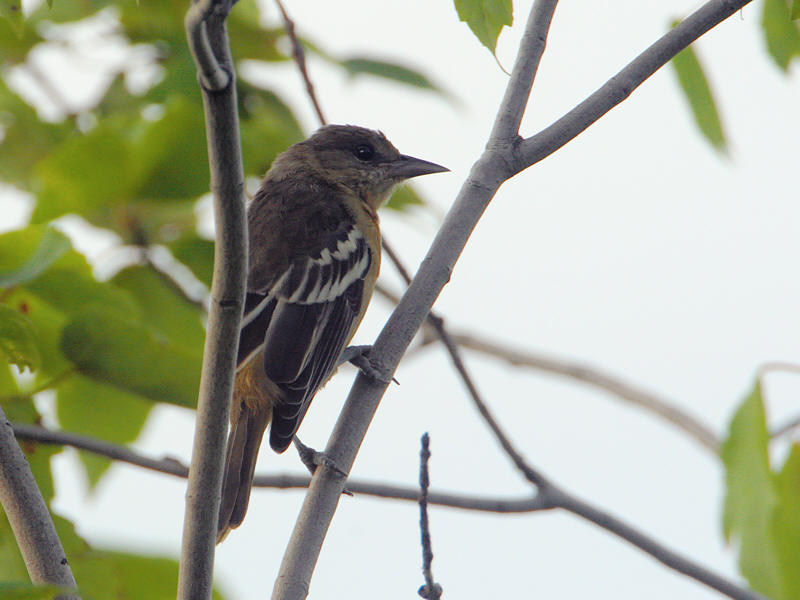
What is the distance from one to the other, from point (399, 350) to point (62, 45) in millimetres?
2815

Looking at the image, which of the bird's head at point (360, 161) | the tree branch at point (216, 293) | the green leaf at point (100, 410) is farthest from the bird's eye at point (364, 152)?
the tree branch at point (216, 293)

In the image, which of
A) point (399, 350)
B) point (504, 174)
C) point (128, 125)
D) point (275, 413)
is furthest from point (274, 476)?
point (128, 125)

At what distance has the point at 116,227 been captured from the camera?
14.1 ft

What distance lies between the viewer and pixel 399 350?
129 inches

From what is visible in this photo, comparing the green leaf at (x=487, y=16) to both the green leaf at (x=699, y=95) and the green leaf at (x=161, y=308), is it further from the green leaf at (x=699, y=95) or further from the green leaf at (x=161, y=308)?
the green leaf at (x=161, y=308)

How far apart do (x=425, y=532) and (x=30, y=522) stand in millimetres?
1076

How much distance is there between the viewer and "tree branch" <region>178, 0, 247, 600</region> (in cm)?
182

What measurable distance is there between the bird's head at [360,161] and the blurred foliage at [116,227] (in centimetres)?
64

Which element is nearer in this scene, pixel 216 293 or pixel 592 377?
pixel 216 293

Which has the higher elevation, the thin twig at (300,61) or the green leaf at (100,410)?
the thin twig at (300,61)

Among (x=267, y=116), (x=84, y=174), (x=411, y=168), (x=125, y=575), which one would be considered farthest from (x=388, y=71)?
(x=125, y=575)

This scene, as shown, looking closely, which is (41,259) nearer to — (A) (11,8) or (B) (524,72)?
(A) (11,8)

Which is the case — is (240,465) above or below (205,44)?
above

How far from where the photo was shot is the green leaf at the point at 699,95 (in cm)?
396
